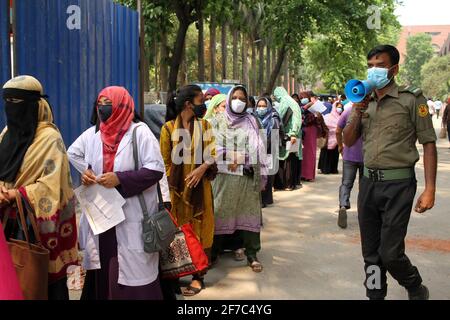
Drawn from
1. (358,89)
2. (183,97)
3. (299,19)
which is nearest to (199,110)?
(183,97)

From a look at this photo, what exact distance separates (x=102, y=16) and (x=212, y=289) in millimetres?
4244

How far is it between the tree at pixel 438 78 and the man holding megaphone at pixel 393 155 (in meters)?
59.2

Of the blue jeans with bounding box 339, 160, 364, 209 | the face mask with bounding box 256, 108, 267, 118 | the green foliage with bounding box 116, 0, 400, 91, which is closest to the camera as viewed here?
the blue jeans with bounding box 339, 160, 364, 209

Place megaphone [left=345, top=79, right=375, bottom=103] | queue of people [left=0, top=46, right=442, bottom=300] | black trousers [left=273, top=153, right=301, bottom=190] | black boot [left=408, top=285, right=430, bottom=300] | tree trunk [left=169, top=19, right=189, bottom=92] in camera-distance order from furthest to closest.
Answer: tree trunk [left=169, top=19, right=189, bottom=92], black trousers [left=273, top=153, right=301, bottom=190], black boot [left=408, top=285, right=430, bottom=300], megaphone [left=345, top=79, right=375, bottom=103], queue of people [left=0, top=46, right=442, bottom=300]

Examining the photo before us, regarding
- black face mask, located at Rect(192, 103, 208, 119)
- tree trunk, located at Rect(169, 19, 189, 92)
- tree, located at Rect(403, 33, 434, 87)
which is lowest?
black face mask, located at Rect(192, 103, 208, 119)

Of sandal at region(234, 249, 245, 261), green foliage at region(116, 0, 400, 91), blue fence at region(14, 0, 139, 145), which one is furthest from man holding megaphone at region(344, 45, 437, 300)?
green foliage at region(116, 0, 400, 91)

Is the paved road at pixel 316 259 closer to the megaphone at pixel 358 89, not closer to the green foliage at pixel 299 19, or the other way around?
the megaphone at pixel 358 89

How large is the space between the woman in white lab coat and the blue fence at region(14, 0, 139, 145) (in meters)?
2.56

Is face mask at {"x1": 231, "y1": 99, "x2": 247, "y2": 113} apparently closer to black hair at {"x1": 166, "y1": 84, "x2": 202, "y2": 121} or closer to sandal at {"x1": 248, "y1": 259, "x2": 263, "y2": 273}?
black hair at {"x1": 166, "y1": 84, "x2": 202, "y2": 121}

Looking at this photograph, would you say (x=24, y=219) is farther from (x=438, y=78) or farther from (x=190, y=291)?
(x=438, y=78)

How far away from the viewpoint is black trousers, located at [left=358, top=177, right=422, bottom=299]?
3.75 m

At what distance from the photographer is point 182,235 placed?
12.6ft

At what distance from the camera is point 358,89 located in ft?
11.9
